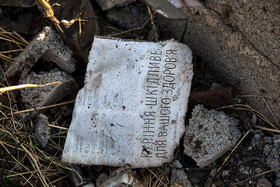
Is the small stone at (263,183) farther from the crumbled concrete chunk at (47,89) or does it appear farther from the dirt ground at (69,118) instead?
the crumbled concrete chunk at (47,89)

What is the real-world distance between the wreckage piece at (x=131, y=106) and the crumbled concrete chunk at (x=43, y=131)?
0.27 m

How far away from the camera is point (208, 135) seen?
6.42 feet

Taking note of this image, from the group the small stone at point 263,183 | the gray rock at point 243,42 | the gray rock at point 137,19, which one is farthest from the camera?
the gray rock at point 137,19

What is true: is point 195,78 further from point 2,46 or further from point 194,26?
point 2,46

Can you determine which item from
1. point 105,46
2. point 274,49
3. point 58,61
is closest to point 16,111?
point 58,61

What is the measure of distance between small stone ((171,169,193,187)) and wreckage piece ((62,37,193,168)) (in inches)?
4.1

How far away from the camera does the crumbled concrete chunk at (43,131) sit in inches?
84.3

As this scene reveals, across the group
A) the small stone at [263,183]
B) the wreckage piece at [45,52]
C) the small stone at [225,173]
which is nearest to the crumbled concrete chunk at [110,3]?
the wreckage piece at [45,52]

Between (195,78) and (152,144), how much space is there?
2.10 ft

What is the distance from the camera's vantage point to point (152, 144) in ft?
6.43

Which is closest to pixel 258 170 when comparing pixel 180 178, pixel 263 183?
pixel 263 183

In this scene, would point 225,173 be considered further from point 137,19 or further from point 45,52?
point 45,52

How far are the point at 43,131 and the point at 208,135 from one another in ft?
3.78

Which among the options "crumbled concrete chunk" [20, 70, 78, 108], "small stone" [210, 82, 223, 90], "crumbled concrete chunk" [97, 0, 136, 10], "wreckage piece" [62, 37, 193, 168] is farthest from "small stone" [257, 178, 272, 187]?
"crumbled concrete chunk" [97, 0, 136, 10]
